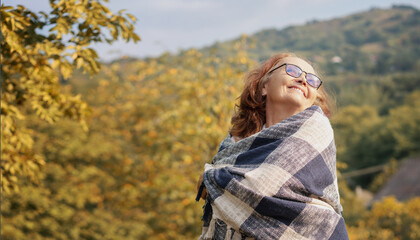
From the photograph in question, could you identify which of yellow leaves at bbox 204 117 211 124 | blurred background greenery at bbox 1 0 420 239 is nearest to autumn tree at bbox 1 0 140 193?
blurred background greenery at bbox 1 0 420 239

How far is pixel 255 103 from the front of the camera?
7.84 feet

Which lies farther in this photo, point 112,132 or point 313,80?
point 112,132


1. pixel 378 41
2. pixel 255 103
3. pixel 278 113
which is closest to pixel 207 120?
pixel 255 103

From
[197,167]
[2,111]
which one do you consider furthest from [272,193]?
[197,167]

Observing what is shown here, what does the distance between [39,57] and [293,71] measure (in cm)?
198

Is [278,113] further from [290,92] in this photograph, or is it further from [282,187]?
[282,187]

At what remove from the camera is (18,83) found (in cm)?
356

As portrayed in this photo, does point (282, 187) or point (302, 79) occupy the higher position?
point (302, 79)

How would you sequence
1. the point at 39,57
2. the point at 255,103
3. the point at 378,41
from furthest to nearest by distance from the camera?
1. the point at 378,41
2. the point at 39,57
3. the point at 255,103

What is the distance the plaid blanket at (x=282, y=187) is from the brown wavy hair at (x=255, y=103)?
0.31m

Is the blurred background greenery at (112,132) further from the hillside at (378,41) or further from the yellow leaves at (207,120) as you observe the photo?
the hillside at (378,41)

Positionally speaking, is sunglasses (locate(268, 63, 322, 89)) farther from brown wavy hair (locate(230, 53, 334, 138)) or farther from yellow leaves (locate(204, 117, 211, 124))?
yellow leaves (locate(204, 117, 211, 124))

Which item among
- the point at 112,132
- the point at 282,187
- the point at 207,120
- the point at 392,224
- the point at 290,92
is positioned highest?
the point at 290,92

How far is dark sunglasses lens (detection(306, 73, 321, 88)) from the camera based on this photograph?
2.21m
